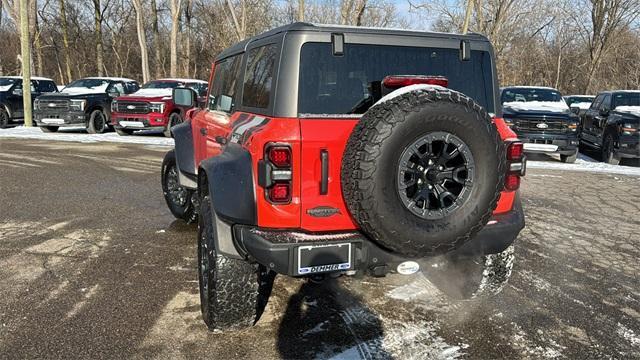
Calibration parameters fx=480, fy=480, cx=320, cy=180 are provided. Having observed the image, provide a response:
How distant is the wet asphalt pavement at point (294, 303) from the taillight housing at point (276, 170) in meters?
1.04

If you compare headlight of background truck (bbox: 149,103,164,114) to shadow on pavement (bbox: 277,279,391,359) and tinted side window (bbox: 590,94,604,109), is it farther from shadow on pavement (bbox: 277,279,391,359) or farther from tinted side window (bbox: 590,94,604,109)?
tinted side window (bbox: 590,94,604,109)

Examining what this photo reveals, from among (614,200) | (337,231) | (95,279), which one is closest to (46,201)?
(95,279)

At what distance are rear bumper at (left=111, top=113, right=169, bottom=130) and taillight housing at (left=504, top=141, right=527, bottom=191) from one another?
1253cm

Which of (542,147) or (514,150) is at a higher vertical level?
(514,150)

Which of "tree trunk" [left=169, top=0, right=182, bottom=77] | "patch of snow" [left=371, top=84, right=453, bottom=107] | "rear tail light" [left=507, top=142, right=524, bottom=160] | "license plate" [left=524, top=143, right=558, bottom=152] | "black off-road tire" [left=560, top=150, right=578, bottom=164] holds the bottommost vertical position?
"black off-road tire" [left=560, top=150, right=578, bottom=164]

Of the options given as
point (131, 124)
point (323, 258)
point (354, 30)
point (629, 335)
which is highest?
point (354, 30)

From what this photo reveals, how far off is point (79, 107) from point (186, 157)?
1159cm

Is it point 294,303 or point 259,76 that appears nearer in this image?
point 259,76

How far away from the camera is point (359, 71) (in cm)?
302

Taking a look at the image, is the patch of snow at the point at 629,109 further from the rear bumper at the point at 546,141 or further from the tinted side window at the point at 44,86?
the tinted side window at the point at 44,86

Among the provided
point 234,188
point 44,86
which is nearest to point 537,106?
point 234,188

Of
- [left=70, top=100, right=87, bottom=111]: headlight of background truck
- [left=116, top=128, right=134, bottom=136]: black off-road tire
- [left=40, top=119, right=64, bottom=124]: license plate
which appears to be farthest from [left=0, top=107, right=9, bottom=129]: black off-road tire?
A: [left=116, top=128, right=134, bottom=136]: black off-road tire

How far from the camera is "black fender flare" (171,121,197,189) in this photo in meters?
4.88

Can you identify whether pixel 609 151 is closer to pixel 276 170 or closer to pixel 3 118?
pixel 276 170
